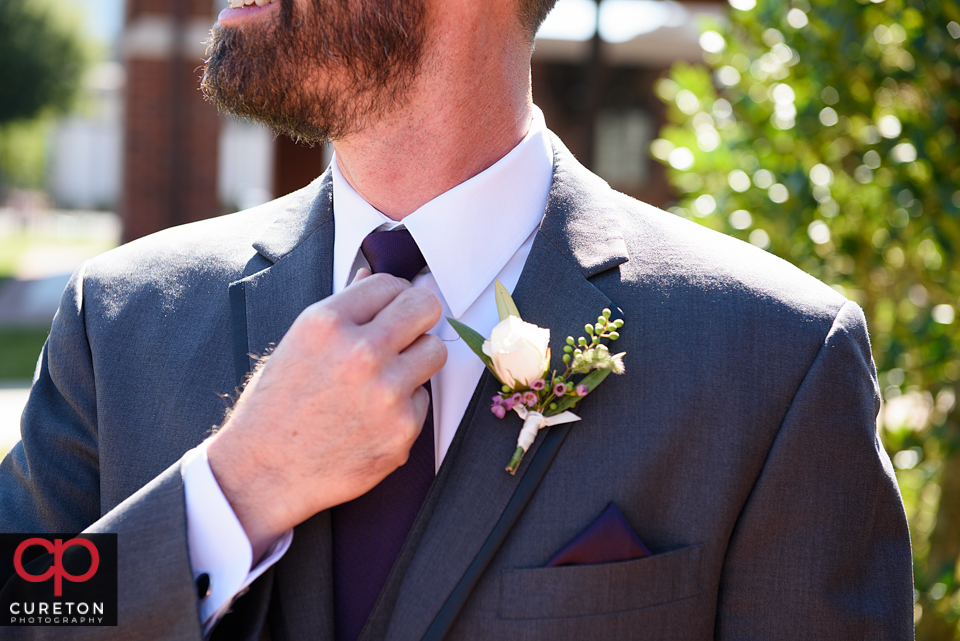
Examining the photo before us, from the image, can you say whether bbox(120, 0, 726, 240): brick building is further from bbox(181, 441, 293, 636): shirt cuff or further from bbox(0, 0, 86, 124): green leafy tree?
bbox(0, 0, 86, 124): green leafy tree

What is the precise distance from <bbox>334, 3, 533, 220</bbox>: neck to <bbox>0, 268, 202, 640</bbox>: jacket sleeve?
64 centimetres

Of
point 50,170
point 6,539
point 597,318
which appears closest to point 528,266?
point 597,318

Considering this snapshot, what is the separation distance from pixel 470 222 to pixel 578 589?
688mm

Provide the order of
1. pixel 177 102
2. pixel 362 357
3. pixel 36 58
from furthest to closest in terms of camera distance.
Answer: pixel 36 58
pixel 177 102
pixel 362 357

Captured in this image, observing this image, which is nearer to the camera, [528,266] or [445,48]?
[528,266]

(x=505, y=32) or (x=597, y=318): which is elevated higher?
(x=505, y=32)

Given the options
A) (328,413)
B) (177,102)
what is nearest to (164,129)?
(177,102)

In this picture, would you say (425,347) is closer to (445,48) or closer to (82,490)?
(445,48)

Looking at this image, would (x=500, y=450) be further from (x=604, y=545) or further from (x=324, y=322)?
(x=324, y=322)

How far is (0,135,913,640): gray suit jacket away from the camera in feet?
4.32

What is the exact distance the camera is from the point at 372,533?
1.40m

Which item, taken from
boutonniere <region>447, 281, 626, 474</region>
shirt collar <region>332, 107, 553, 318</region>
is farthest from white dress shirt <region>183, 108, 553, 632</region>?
boutonniere <region>447, 281, 626, 474</region>

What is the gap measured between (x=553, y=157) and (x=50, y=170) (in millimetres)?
46157

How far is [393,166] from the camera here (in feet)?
5.50
